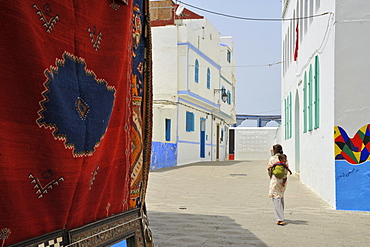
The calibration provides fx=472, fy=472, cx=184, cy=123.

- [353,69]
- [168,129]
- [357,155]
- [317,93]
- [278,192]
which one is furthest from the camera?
[168,129]

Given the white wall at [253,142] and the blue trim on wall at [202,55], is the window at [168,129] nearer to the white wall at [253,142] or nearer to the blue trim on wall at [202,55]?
the blue trim on wall at [202,55]

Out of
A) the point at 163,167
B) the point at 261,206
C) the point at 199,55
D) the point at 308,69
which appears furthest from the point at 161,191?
the point at 199,55

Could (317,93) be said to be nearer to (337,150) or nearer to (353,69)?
(353,69)

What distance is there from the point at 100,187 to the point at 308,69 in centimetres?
1003

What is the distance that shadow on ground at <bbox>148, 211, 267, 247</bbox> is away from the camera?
6188 millimetres

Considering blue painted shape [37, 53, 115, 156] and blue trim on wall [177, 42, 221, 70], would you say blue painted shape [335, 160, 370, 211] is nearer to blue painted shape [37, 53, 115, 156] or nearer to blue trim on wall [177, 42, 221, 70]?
blue painted shape [37, 53, 115, 156]

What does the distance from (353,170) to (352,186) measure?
0.30 metres

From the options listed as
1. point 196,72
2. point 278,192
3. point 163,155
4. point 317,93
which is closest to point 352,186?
point 278,192

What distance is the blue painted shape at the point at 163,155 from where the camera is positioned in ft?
63.4

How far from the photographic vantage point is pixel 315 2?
35.9ft

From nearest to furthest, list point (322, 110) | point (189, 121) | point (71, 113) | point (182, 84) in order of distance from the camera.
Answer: point (71, 113) → point (322, 110) → point (182, 84) → point (189, 121)

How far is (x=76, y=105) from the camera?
9.38 feet

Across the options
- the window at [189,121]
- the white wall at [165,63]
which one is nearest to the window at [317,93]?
the white wall at [165,63]

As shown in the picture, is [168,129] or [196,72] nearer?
[168,129]
